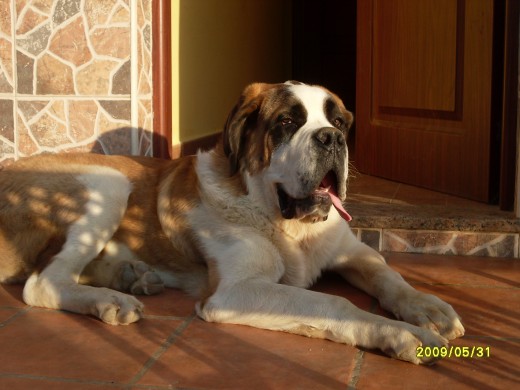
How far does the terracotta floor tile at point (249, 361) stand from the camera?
222 centimetres

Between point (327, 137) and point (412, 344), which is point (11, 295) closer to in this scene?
point (327, 137)

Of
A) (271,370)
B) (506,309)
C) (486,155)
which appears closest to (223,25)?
(486,155)

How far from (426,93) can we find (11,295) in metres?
2.57

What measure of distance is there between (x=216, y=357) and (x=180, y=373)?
0.53 ft

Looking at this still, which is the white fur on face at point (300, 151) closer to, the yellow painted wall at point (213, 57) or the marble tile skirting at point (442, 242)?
the marble tile skirting at point (442, 242)

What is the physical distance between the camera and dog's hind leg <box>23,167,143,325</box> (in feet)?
8.94

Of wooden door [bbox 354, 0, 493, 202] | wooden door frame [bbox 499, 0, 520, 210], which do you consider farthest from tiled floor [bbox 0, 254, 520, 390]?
wooden door [bbox 354, 0, 493, 202]

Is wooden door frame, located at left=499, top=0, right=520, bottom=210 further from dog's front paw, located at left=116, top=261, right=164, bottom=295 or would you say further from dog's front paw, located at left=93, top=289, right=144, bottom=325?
dog's front paw, located at left=93, top=289, right=144, bottom=325

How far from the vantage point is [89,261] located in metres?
3.08

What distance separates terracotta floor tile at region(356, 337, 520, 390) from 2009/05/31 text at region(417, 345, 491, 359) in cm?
2

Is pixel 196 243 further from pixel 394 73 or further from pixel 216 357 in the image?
pixel 394 73

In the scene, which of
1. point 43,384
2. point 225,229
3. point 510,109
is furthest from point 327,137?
point 510,109

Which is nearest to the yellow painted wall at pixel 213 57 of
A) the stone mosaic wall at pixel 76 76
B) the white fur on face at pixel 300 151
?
the stone mosaic wall at pixel 76 76

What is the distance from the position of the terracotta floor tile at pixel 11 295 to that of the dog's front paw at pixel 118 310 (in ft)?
1.24
